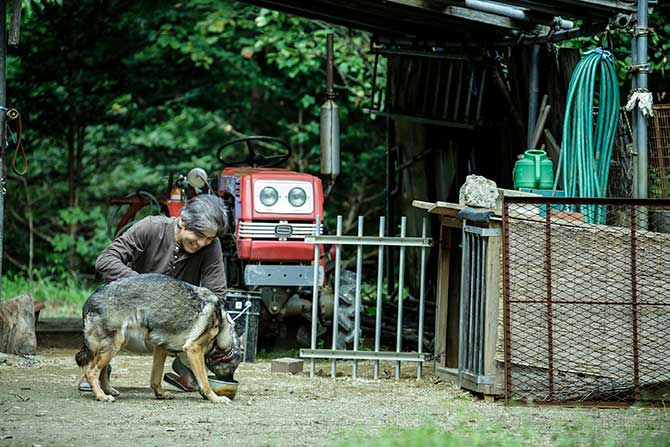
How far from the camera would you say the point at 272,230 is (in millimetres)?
9727

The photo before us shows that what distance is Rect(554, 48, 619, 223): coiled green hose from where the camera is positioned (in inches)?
320

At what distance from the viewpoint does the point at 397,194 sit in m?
13.0

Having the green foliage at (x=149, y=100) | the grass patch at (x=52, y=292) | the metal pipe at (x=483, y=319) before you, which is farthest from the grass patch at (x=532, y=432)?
the green foliage at (x=149, y=100)

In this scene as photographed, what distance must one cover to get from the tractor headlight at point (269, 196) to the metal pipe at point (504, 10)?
2.37 metres

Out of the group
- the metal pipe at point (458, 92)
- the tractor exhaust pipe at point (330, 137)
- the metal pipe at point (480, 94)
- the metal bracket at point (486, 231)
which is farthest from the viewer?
the metal pipe at point (458, 92)

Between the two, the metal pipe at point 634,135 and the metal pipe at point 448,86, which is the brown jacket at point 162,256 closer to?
the metal pipe at point 634,135

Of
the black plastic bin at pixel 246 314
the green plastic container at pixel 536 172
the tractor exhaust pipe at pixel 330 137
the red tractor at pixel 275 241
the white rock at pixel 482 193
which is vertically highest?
the tractor exhaust pipe at pixel 330 137

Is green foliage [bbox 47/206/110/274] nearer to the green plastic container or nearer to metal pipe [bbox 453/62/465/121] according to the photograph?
metal pipe [bbox 453/62/465/121]

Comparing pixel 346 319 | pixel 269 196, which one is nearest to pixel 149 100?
pixel 269 196

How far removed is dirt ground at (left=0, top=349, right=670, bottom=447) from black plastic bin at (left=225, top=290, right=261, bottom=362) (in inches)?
26.1

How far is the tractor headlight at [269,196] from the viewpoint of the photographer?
974 cm

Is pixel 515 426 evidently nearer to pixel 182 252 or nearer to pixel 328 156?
pixel 182 252

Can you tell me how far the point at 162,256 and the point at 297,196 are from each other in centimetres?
245

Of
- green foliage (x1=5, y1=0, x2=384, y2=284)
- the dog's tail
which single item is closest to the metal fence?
the dog's tail
